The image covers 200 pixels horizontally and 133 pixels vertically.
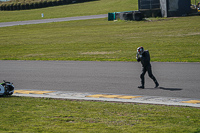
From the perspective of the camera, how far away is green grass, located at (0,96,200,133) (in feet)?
24.5

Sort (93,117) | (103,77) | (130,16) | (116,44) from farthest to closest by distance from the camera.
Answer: (130,16) → (116,44) → (103,77) → (93,117)

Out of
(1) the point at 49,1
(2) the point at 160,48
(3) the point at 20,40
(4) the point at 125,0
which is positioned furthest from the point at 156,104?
(1) the point at 49,1

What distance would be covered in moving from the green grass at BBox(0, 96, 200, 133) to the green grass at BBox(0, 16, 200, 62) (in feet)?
32.4

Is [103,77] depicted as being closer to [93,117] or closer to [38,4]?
[93,117]

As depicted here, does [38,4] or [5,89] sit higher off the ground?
[38,4]

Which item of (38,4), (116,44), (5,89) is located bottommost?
(5,89)

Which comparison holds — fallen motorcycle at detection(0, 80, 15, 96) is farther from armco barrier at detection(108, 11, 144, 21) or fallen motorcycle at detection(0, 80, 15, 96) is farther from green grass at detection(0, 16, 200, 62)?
armco barrier at detection(108, 11, 144, 21)

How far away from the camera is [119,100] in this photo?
10.7 m

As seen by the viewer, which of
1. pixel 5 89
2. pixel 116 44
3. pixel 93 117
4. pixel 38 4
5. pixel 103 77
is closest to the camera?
pixel 93 117

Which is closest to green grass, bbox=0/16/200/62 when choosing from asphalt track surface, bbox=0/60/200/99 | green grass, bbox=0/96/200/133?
asphalt track surface, bbox=0/60/200/99

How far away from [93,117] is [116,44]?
1885 cm

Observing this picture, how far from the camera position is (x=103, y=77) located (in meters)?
14.7

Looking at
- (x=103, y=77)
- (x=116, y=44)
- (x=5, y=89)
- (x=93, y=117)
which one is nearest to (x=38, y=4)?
(x=116, y=44)

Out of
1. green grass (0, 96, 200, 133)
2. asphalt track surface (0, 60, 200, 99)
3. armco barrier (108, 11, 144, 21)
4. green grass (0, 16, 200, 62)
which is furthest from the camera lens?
armco barrier (108, 11, 144, 21)
